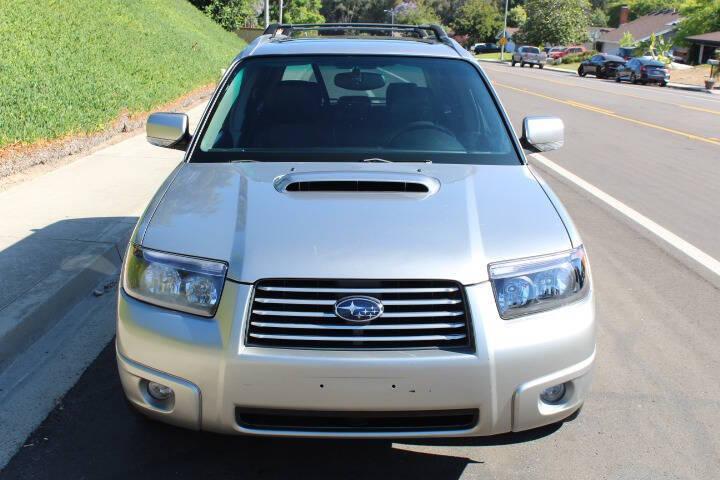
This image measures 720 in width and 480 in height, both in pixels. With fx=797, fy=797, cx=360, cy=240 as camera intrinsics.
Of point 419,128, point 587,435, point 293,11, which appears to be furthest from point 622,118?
point 293,11

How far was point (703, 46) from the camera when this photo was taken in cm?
6412

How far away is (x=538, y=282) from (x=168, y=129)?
256cm

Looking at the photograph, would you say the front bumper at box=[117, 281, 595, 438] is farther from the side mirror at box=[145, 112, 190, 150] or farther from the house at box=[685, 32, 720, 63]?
the house at box=[685, 32, 720, 63]

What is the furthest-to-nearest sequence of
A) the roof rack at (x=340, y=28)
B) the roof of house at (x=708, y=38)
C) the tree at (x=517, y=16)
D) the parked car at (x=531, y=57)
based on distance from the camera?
the tree at (x=517, y=16)
the parked car at (x=531, y=57)
the roof of house at (x=708, y=38)
the roof rack at (x=340, y=28)

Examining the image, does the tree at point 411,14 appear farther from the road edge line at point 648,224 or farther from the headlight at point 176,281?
the headlight at point 176,281

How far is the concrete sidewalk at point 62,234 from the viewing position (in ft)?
16.8

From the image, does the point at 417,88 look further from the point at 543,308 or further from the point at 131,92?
the point at 131,92

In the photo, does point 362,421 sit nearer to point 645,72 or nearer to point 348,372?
point 348,372

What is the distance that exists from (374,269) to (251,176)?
1147 millimetres

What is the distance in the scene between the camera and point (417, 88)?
480 cm

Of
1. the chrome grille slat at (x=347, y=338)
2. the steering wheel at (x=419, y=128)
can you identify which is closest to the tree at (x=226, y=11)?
the steering wheel at (x=419, y=128)

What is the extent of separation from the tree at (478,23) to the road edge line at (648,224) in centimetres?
10375

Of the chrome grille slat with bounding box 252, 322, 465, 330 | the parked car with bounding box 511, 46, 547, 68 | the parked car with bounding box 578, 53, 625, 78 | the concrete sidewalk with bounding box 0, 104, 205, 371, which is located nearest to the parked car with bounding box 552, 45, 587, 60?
the parked car with bounding box 511, 46, 547, 68

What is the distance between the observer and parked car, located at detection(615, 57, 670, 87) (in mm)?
41469
